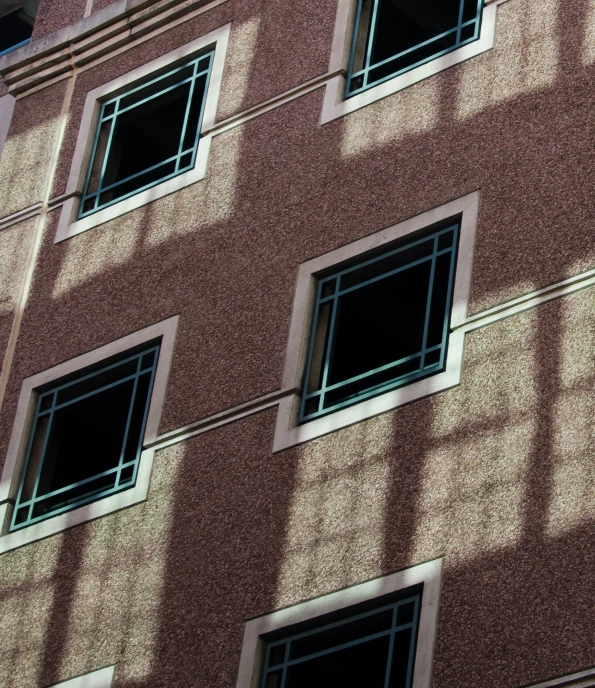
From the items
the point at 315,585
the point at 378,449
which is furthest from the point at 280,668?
the point at 378,449

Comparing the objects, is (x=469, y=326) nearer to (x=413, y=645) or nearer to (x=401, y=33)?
(x=413, y=645)

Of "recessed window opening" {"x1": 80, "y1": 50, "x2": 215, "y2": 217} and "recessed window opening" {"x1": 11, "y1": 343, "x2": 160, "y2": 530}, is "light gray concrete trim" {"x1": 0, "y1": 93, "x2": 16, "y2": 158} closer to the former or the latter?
"recessed window opening" {"x1": 80, "y1": 50, "x2": 215, "y2": 217}

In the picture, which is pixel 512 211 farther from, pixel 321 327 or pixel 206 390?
pixel 206 390

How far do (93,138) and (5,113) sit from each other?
175 centimetres

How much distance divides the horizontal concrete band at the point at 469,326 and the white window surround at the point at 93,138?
286 cm

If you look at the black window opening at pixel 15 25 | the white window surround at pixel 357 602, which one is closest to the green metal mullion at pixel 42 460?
the white window surround at pixel 357 602

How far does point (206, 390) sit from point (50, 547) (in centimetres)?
191

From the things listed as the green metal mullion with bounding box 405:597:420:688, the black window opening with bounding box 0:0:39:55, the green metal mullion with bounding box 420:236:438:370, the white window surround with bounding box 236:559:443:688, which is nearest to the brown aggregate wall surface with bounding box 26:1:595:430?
the green metal mullion with bounding box 420:236:438:370

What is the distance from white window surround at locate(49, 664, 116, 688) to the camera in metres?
14.6

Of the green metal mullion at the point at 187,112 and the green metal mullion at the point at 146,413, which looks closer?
the green metal mullion at the point at 146,413

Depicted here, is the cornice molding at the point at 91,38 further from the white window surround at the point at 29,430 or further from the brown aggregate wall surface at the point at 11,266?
the white window surround at the point at 29,430

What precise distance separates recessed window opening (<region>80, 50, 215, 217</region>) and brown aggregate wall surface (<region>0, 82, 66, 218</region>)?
60 centimetres

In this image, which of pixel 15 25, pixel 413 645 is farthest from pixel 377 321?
pixel 15 25

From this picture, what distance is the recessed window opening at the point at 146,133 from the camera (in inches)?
723
